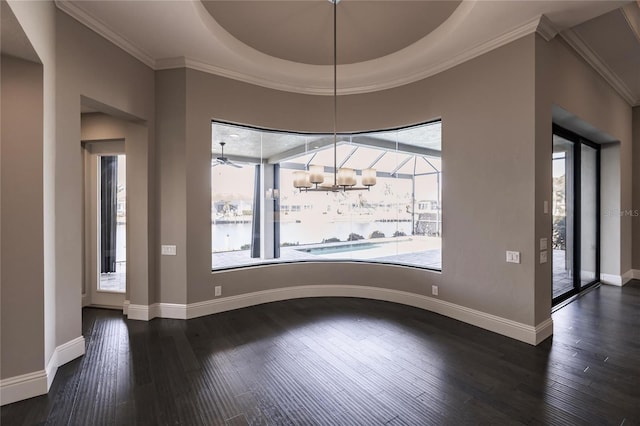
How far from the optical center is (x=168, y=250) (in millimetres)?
3848

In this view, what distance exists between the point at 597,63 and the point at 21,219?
683cm

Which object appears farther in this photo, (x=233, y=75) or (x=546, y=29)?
(x=233, y=75)

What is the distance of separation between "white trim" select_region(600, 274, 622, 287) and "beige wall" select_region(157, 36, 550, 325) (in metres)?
3.85

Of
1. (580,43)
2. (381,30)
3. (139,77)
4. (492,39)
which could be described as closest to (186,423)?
(139,77)

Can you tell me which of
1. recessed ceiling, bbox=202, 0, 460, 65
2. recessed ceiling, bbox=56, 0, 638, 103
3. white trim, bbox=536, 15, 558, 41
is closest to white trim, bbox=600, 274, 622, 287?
recessed ceiling, bbox=56, 0, 638, 103

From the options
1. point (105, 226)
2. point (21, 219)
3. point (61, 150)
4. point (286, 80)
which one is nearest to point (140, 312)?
point (105, 226)

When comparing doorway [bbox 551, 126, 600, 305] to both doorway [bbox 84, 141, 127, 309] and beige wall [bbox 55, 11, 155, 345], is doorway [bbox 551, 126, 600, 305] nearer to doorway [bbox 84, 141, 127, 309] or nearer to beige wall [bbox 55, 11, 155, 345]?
beige wall [bbox 55, 11, 155, 345]

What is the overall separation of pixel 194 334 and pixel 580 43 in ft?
19.3

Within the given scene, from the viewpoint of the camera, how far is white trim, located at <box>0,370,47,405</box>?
2150 millimetres

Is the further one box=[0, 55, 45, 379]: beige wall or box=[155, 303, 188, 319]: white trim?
box=[155, 303, 188, 319]: white trim

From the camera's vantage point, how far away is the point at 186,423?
1977 mm

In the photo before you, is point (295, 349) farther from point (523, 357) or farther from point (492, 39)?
point (492, 39)

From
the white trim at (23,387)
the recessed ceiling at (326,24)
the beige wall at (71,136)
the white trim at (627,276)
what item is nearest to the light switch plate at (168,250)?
the beige wall at (71,136)

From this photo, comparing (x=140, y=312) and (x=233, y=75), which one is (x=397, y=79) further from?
(x=140, y=312)
